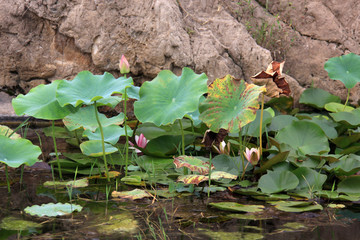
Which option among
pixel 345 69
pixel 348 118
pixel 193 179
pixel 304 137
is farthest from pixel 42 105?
pixel 345 69

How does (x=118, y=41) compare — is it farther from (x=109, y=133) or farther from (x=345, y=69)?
(x=345, y=69)

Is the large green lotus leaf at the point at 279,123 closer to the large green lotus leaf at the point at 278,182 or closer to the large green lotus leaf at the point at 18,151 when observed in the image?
the large green lotus leaf at the point at 278,182

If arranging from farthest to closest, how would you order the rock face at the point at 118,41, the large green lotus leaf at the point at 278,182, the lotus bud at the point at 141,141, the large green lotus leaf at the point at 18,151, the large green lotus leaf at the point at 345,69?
the rock face at the point at 118,41 < the large green lotus leaf at the point at 345,69 < the lotus bud at the point at 141,141 < the large green lotus leaf at the point at 278,182 < the large green lotus leaf at the point at 18,151

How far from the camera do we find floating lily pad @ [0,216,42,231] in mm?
1824

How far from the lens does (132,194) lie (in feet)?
7.56

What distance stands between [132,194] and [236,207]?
549mm

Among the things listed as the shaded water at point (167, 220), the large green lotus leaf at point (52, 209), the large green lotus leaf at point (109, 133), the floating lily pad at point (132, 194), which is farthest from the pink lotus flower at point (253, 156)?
the large green lotus leaf at point (52, 209)

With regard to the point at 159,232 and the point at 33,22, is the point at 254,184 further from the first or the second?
the point at 33,22

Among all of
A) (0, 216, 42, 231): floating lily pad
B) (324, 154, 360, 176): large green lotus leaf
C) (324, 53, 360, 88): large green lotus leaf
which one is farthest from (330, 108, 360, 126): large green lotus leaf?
(0, 216, 42, 231): floating lily pad

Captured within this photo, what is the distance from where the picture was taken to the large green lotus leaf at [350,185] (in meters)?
2.39

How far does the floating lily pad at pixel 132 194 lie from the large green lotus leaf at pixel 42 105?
55 cm

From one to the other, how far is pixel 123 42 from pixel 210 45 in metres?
0.86

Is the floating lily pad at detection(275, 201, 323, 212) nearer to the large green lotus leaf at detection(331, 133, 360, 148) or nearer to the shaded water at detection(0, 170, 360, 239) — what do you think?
the shaded water at detection(0, 170, 360, 239)

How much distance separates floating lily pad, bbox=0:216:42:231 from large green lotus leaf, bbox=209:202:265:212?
2.72 ft
